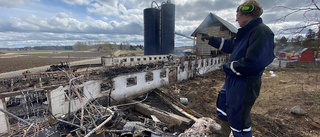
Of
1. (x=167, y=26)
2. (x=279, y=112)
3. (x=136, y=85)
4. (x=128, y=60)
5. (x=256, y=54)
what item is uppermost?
(x=167, y=26)

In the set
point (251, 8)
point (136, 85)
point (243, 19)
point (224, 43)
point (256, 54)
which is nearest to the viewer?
point (256, 54)

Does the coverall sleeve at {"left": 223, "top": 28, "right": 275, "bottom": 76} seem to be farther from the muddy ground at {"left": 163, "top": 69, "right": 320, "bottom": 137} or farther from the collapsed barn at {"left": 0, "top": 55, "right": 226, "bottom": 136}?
the muddy ground at {"left": 163, "top": 69, "right": 320, "bottom": 137}

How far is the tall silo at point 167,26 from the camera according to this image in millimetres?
24250

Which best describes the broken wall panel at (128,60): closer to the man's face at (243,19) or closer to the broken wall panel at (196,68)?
the broken wall panel at (196,68)

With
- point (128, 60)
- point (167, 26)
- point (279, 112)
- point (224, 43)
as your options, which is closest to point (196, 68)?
point (279, 112)

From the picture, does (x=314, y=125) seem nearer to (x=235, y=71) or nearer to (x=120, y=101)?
(x=235, y=71)

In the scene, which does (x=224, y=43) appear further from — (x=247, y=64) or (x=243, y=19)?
(x=247, y=64)

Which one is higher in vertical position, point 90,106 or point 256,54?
point 256,54

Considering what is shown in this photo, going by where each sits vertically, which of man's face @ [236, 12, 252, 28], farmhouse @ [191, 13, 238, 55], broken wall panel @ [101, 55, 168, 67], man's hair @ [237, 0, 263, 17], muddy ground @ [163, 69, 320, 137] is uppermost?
farmhouse @ [191, 13, 238, 55]

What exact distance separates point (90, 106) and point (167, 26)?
21.9m

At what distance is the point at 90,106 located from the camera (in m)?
4.54

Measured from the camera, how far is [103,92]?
309 inches

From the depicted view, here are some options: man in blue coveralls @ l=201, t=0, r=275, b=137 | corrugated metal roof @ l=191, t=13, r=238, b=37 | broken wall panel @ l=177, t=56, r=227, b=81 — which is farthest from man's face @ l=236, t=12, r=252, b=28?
corrugated metal roof @ l=191, t=13, r=238, b=37

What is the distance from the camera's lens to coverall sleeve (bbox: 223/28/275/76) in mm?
1623
